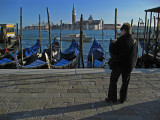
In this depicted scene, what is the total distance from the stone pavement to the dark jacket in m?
0.69

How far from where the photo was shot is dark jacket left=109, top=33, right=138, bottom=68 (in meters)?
2.86

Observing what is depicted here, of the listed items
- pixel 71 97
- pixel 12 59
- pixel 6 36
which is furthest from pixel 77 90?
pixel 6 36

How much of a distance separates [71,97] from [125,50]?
1262 millimetres

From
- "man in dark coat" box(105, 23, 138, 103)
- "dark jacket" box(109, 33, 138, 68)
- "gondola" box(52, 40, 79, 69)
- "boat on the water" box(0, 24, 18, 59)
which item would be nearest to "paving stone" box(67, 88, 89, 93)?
"man in dark coat" box(105, 23, 138, 103)

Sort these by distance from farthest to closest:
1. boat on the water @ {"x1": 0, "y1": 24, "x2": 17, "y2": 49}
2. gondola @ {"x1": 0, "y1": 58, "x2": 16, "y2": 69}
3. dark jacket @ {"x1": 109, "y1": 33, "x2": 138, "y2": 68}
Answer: boat on the water @ {"x1": 0, "y1": 24, "x2": 17, "y2": 49}, gondola @ {"x1": 0, "y1": 58, "x2": 16, "y2": 69}, dark jacket @ {"x1": 109, "y1": 33, "x2": 138, "y2": 68}

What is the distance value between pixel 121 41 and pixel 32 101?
176cm

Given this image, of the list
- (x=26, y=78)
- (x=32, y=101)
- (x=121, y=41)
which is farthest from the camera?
(x=26, y=78)

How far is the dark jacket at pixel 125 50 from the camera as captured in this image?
2.86 metres

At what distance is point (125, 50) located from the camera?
288 cm

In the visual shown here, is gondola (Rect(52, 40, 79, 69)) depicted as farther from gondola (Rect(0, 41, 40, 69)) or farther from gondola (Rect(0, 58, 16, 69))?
gondola (Rect(0, 58, 16, 69))

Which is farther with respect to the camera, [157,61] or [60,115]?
[157,61]

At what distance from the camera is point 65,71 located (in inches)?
206

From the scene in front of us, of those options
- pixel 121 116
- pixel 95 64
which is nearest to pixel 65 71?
pixel 121 116

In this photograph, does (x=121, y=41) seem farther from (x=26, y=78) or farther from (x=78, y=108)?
(x=26, y=78)
